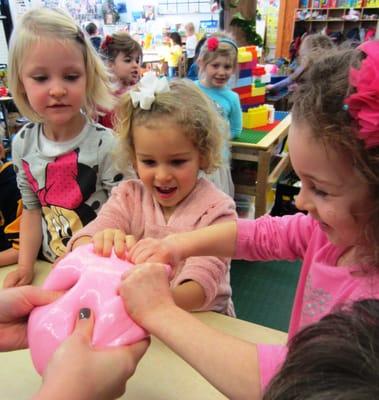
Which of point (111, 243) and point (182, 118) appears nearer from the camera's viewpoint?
point (111, 243)

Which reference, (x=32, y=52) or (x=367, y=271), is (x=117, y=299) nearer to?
(x=367, y=271)

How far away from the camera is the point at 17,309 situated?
1.82 feet

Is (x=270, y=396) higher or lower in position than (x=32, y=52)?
lower

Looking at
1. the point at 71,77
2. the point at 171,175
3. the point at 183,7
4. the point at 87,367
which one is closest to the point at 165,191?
the point at 171,175

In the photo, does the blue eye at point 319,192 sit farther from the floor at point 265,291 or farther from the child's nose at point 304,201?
the floor at point 265,291

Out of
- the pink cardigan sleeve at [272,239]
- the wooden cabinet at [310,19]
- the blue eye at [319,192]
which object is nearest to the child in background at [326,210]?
the blue eye at [319,192]

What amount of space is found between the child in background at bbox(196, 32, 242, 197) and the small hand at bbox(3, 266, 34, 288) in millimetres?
1188

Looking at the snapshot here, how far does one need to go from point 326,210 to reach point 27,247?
2.63 feet

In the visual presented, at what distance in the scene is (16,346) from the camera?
1.92 ft

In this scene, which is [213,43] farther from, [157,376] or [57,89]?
[157,376]

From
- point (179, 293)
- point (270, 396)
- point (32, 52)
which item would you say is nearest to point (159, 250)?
point (179, 293)

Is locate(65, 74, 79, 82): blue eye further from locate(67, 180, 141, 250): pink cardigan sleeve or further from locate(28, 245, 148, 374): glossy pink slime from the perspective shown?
locate(28, 245, 148, 374): glossy pink slime

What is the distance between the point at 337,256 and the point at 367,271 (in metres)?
0.08

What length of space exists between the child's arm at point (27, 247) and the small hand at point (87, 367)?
48 cm
